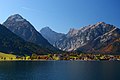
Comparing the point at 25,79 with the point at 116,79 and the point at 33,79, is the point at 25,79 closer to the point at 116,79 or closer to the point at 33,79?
the point at 33,79

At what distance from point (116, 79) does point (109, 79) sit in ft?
13.0

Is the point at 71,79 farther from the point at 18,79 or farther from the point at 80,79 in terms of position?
the point at 18,79

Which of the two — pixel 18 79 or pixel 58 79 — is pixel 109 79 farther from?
pixel 18 79

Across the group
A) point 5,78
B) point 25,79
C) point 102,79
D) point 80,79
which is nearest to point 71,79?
point 80,79

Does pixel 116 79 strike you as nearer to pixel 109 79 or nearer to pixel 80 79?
pixel 109 79

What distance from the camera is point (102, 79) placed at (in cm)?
14088

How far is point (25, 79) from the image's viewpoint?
477 ft

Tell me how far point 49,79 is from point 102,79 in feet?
103

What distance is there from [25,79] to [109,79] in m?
49.6

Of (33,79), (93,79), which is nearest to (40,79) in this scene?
(33,79)

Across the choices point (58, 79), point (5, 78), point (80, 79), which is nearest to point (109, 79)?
point (80, 79)

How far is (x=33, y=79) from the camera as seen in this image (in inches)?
5778

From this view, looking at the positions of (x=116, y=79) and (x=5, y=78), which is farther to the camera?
(x=5, y=78)

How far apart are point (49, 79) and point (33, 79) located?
9.84 m
